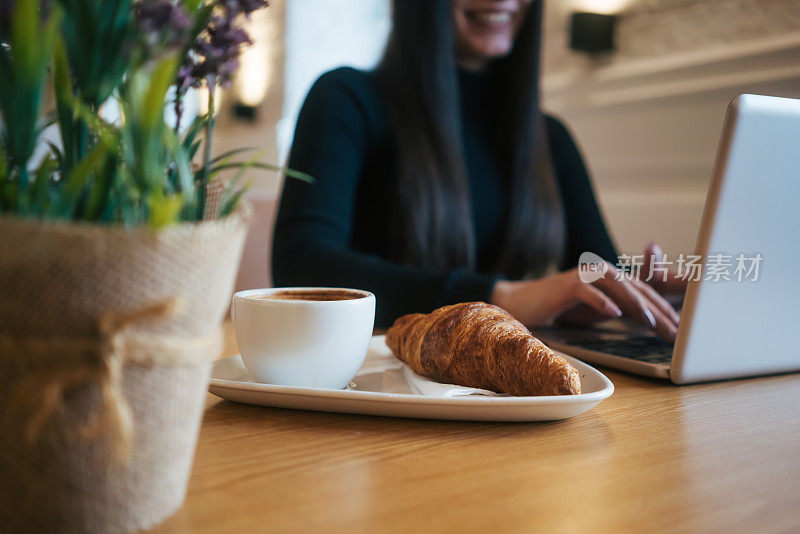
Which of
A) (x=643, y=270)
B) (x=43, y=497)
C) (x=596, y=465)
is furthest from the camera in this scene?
(x=643, y=270)

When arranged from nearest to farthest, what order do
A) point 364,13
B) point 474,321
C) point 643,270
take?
point 474,321, point 643,270, point 364,13

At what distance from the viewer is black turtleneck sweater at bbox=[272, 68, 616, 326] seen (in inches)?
38.3

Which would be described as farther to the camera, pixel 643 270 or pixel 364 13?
pixel 364 13

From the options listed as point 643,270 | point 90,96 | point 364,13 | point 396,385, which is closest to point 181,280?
point 90,96

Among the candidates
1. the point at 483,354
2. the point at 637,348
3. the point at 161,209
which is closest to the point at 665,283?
the point at 637,348

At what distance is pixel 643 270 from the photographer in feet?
3.27

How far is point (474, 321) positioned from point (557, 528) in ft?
0.81

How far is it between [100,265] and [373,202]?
1.14 m

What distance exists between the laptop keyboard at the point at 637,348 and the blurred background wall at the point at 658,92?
0.93 metres

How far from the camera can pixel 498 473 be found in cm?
35

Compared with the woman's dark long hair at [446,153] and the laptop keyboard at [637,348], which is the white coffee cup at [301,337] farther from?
the woman's dark long hair at [446,153]

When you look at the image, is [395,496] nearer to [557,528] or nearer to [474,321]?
[557,528]

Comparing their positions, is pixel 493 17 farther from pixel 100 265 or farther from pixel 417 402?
pixel 100 265

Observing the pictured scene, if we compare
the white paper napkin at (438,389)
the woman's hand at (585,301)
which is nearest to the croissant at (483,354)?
the white paper napkin at (438,389)
